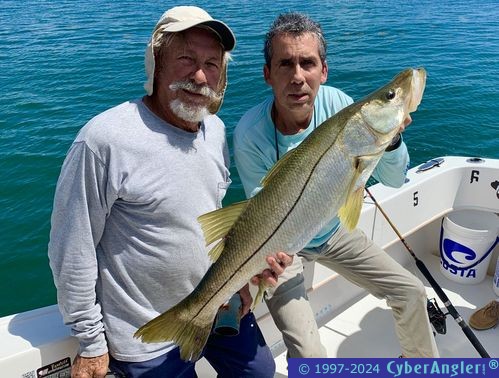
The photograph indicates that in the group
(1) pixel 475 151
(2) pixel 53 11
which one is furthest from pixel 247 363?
(2) pixel 53 11

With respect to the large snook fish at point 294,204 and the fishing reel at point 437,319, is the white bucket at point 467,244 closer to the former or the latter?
the fishing reel at point 437,319

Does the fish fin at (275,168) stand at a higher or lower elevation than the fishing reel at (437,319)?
higher

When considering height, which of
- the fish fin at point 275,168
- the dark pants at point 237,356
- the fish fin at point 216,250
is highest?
the fish fin at point 275,168

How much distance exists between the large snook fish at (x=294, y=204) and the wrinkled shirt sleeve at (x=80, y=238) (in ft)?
1.19

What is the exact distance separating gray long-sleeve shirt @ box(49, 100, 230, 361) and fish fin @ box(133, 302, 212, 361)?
9.5 inches

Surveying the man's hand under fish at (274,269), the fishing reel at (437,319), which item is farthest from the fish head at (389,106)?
the fishing reel at (437,319)

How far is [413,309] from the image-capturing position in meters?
3.30

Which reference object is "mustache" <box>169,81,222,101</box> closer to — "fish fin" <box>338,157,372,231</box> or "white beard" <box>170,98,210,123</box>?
"white beard" <box>170,98,210,123</box>

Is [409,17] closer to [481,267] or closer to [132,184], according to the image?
[481,267]

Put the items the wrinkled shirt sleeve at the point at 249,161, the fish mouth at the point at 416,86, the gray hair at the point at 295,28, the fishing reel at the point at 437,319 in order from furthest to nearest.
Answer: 1. the fishing reel at the point at 437,319
2. the wrinkled shirt sleeve at the point at 249,161
3. the gray hair at the point at 295,28
4. the fish mouth at the point at 416,86

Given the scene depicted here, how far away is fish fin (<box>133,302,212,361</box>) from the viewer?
2162 millimetres

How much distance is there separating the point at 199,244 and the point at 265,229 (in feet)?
1.53

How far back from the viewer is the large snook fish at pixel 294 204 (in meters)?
2.20

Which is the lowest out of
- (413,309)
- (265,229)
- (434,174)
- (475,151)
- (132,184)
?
(475,151)
